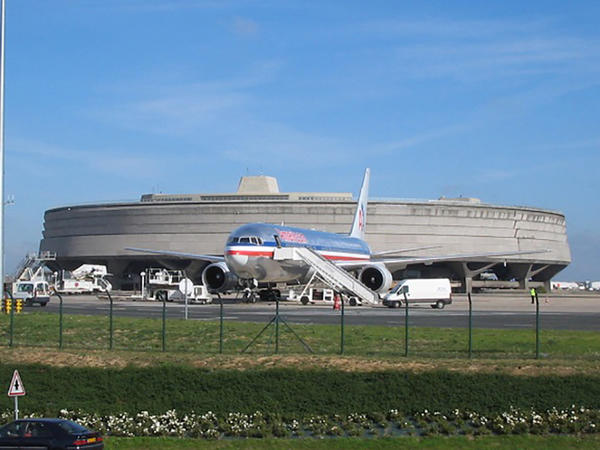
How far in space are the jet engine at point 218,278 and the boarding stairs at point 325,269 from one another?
6.49 m

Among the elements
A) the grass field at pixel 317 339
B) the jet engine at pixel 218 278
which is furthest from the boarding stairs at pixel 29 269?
the grass field at pixel 317 339

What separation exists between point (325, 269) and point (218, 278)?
9070mm

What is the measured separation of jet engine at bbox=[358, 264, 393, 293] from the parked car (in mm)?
53291

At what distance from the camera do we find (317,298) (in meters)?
65.8

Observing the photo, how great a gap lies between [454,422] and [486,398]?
1340 millimetres

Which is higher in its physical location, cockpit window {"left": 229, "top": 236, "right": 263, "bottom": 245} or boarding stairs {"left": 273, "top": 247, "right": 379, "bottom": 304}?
cockpit window {"left": 229, "top": 236, "right": 263, "bottom": 245}

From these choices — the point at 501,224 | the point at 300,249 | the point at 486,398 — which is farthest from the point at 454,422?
the point at 501,224

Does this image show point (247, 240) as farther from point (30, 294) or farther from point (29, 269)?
point (29, 269)

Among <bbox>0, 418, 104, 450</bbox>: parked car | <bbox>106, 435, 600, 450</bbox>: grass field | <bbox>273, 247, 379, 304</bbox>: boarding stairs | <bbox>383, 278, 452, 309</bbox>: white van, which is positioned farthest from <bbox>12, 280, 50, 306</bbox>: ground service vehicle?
<bbox>0, 418, 104, 450</bbox>: parked car

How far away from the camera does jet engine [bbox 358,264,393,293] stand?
70312 mm

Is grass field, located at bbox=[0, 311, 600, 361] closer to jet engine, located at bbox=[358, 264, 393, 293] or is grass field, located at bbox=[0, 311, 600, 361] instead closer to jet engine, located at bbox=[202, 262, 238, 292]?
jet engine, located at bbox=[202, 262, 238, 292]

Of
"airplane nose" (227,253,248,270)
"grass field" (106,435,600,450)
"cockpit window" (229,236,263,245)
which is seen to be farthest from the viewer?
"cockpit window" (229,236,263,245)

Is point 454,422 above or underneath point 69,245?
underneath

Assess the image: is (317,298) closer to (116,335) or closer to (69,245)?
(116,335)
